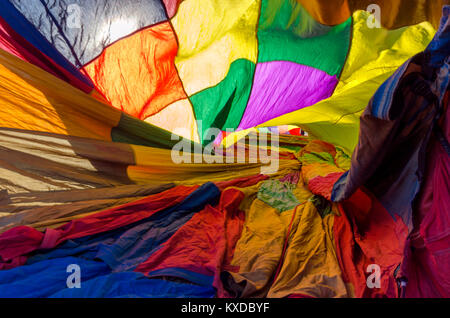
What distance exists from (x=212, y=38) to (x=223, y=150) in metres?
0.84

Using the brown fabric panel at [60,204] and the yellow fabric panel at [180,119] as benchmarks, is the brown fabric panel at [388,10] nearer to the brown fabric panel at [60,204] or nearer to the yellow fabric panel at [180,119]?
the yellow fabric panel at [180,119]

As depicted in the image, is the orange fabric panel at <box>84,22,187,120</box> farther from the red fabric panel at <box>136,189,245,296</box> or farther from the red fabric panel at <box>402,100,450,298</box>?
the red fabric panel at <box>402,100,450,298</box>

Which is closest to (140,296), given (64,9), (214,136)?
(64,9)

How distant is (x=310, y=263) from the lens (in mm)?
1100

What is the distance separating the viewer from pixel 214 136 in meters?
2.82

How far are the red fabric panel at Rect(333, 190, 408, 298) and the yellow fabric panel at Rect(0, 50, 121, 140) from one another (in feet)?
4.20

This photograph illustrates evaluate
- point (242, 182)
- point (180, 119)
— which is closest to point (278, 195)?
point (242, 182)

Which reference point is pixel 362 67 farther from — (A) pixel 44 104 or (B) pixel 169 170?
(A) pixel 44 104

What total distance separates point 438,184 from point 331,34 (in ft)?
5.67

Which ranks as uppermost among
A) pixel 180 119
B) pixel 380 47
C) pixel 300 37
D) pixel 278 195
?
pixel 300 37

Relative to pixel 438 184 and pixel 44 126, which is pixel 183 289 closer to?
pixel 438 184

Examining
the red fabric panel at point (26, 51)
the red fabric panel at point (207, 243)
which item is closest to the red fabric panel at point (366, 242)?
the red fabric panel at point (207, 243)

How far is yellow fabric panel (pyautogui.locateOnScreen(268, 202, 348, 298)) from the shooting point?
0.94 meters
